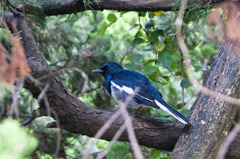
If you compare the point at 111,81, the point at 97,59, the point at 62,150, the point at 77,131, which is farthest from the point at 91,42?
the point at 77,131

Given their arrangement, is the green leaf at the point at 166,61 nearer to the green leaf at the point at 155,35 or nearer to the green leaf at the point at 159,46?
the green leaf at the point at 159,46

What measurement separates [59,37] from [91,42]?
506 mm

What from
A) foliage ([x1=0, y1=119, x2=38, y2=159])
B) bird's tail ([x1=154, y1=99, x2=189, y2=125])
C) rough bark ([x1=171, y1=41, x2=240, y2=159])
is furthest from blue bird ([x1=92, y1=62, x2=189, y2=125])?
foliage ([x1=0, y1=119, x2=38, y2=159])

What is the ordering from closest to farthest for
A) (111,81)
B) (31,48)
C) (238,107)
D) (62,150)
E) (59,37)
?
(31,48) < (238,107) < (111,81) < (62,150) < (59,37)

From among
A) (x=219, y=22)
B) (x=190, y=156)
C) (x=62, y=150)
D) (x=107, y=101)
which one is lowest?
(x=62, y=150)

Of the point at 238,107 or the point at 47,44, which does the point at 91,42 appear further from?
the point at 238,107

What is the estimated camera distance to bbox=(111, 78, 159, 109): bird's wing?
3385 mm

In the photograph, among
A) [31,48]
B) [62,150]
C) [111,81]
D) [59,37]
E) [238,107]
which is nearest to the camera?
[31,48]

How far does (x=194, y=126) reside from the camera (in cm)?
279

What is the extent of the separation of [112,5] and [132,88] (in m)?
0.94

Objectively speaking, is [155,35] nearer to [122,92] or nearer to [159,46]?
[159,46]

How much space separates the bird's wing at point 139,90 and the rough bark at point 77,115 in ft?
0.95

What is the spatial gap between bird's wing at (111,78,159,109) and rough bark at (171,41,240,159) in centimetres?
61

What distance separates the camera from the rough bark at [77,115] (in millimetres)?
2660
